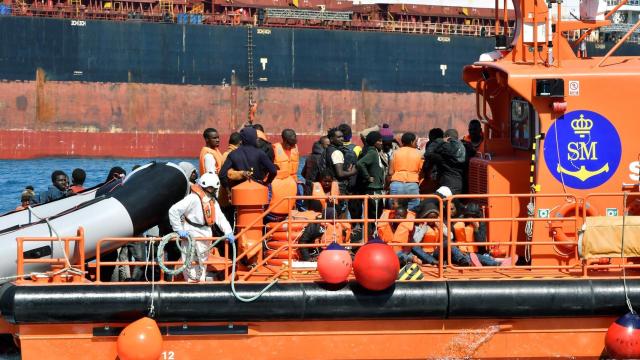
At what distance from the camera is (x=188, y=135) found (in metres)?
49.8

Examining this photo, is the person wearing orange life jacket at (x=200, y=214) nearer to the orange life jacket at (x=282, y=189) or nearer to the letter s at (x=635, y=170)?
the orange life jacket at (x=282, y=189)

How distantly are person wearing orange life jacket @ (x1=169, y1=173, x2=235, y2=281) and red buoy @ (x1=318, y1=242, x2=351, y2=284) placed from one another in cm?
96

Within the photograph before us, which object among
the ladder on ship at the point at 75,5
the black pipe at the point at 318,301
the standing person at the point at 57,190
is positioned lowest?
the black pipe at the point at 318,301

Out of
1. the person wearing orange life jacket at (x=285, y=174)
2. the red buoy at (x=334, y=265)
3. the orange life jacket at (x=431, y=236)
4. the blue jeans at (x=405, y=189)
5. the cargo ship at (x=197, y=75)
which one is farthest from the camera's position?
the cargo ship at (x=197, y=75)

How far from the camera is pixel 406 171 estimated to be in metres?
11.2

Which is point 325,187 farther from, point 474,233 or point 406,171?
point 474,233

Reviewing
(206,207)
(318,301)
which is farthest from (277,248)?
(318,301)

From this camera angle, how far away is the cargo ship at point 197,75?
162 feet

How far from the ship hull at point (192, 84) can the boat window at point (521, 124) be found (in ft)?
128

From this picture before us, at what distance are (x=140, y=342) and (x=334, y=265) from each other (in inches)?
71.8

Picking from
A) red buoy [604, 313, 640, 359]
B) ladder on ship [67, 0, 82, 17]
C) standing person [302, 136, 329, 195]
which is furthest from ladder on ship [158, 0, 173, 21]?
red buoy [604, 313, 640, 359]

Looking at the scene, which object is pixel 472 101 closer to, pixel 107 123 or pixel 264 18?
pixel 264 18

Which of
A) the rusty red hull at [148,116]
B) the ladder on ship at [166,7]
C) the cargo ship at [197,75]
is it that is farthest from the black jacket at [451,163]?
the ladder on ship at [166,7]

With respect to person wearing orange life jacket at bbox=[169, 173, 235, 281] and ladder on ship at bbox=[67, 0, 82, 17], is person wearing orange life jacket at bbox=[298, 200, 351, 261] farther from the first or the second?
ladder on ship at bbox=[67, 0, 82, 17]
